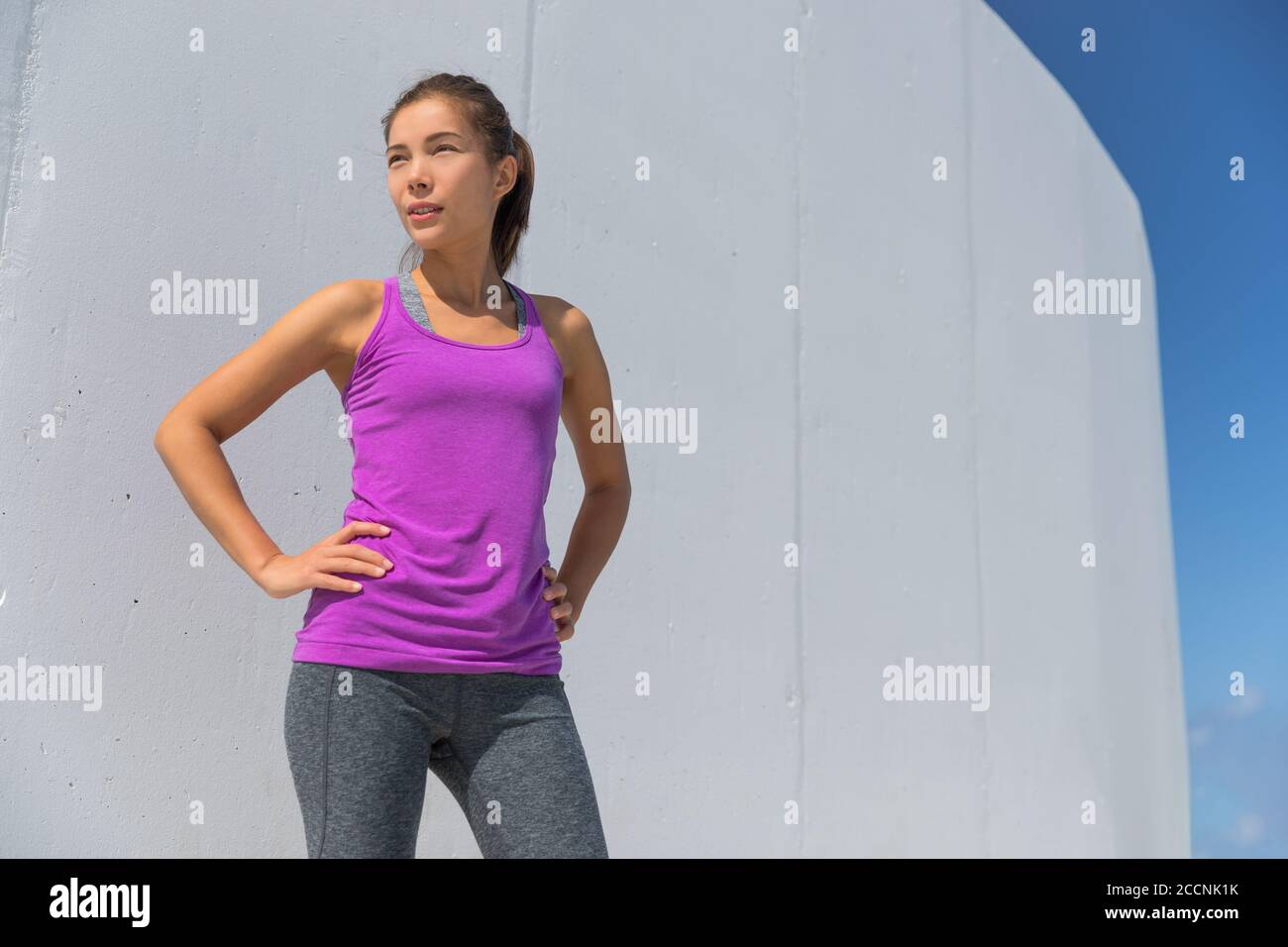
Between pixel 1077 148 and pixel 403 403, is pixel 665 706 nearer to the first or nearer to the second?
pixel 403 403

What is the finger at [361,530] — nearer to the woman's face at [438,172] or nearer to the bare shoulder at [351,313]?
the bare shoulder at [351,313]

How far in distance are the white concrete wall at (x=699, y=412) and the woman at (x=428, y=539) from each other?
0.70 meters

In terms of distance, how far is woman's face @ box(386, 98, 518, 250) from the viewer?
1.63m

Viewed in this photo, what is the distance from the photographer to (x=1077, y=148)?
4.70 metres

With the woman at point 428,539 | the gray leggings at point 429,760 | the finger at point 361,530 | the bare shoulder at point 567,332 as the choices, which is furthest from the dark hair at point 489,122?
the gray leggings at point 429,760

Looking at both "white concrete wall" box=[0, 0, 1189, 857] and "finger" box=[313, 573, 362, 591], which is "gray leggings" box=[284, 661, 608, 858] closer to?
"finger" box=[313, 573, 362, 591]

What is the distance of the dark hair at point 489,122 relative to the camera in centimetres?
168

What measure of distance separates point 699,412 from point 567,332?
1547 mm

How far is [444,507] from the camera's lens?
59.1 inches

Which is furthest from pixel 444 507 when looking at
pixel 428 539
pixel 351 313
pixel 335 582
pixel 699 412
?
pixel 699 412

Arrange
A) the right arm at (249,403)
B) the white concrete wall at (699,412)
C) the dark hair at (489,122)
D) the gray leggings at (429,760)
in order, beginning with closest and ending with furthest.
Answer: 1. the gray leggings at (429,760)
2. the right arm at (249,403)
3. the dark hair at (489,122)
4. the white concrete wall at (699,412)

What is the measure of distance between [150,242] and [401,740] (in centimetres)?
128

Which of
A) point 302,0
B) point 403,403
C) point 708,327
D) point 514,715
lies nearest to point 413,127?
point 403,403

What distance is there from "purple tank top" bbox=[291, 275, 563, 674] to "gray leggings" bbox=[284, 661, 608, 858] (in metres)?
0.03
